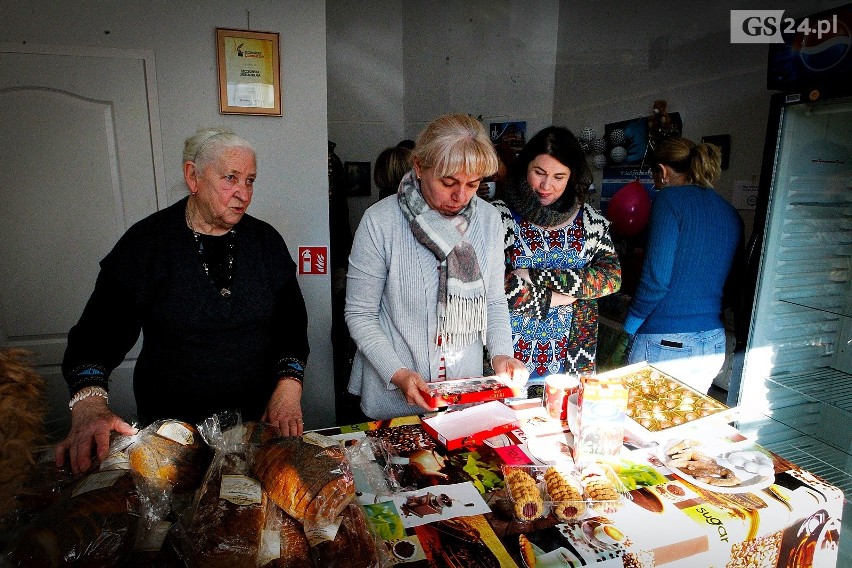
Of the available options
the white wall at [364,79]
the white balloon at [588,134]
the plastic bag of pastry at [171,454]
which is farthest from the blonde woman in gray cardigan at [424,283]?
the white wall at [364,79]

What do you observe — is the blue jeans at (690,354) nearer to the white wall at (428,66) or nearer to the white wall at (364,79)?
the white wall at (428,66)

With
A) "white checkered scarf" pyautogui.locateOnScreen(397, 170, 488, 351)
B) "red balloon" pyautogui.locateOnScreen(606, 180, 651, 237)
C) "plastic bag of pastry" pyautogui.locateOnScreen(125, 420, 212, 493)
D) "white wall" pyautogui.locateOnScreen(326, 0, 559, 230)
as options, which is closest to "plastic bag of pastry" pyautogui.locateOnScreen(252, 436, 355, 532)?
"plastic bag of pastry" pyautogui.locateOnScreen(125, 420, 212, 493)

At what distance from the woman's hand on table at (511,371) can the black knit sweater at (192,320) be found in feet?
2.18

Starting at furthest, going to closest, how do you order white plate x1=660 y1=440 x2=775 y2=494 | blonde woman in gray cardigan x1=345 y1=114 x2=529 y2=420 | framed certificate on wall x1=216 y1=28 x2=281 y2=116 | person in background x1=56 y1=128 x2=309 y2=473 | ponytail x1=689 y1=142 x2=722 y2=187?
framed certificate on wall x1=216 y1=28 x2=281 y2=116 < ponytail x1=689 y1=142 x2=722 y2=187 < blonde woman in gray cardigan x1=345 y1=114 x2=529 y2=420 < person in background x1=56 y1=128 x2=309 y2=473 < white plate x1=660 y1=440 x2=775 y2=494

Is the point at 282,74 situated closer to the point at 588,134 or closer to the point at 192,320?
the point at 192,320

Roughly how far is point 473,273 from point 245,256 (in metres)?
0.80

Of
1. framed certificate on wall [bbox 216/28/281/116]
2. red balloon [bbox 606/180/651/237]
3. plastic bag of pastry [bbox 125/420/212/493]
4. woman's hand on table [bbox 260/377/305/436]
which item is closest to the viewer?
plastic bag of pastry [bbox 125/420/212/493]

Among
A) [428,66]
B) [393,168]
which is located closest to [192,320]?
[393,168]

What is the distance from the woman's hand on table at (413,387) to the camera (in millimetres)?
1598

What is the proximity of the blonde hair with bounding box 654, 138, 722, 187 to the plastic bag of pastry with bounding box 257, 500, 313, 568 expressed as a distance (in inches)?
95.6

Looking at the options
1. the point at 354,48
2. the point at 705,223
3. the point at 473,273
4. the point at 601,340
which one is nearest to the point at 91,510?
the point at 473,273

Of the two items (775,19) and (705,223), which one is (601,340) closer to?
(705,223)

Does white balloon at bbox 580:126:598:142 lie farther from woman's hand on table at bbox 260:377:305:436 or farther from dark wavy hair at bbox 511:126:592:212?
woman's hand on table at bbox 260:377:305:436

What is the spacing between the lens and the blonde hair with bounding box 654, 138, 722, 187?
8.38ft
